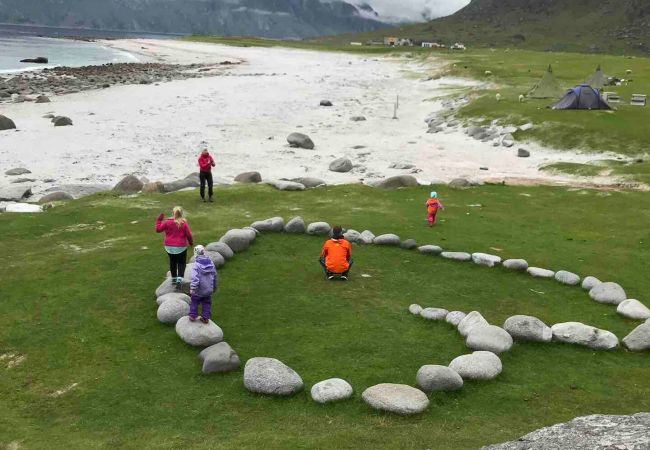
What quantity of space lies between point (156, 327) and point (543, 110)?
52266mm

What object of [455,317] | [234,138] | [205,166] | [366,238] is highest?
[205,166]

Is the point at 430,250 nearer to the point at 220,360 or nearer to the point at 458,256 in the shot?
the point at 458,256

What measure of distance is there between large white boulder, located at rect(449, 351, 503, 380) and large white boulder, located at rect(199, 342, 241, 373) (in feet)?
16.0

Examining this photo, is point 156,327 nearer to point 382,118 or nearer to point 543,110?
point 543,110

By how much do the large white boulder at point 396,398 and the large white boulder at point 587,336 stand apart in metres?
5.08

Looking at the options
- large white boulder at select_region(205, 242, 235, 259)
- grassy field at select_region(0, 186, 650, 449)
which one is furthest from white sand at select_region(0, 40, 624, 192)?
large white boulder at select_region(205, 242, 235, 259)

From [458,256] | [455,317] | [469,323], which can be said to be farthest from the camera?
[458,256]

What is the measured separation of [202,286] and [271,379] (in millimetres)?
3550

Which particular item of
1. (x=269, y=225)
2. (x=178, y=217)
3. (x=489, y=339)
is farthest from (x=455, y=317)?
(x=269, y=225)

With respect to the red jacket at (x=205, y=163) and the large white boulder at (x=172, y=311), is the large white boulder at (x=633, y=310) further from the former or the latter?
the red jacket at (x=205, y=163)

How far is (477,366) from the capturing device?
13.2 meters

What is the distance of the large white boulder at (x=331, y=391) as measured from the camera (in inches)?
474

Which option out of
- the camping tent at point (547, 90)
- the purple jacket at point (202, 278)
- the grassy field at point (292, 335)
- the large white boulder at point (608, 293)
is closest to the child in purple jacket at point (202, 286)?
the purple jacket at point (202, 278)

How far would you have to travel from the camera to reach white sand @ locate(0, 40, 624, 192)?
41312 mm
